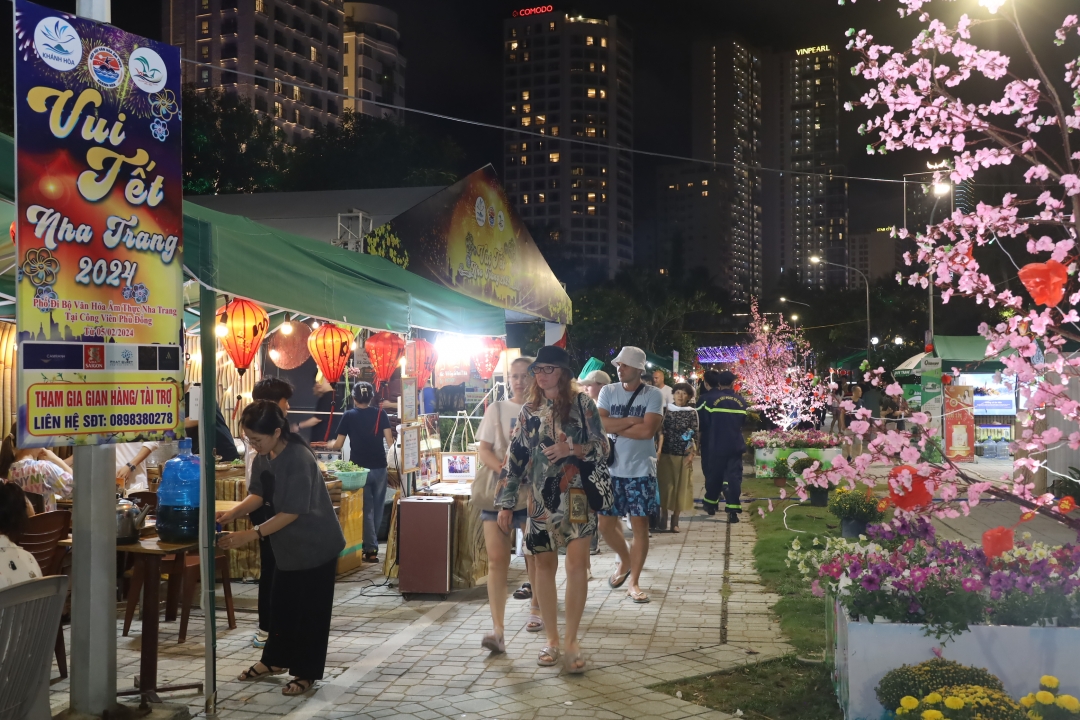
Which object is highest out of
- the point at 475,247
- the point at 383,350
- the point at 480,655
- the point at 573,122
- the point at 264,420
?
the point at 573,122

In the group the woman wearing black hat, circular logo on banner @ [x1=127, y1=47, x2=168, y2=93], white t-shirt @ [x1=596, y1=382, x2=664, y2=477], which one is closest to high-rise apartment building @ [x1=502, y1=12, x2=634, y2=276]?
white t-shirt @ [x1=596, y1=382, x2=664, y2=477]

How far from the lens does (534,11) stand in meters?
175

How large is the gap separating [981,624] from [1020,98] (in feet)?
7.90

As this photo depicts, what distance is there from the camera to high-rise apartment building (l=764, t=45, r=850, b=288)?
6993 inches

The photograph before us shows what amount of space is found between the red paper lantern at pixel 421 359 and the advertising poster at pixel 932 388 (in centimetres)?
1249

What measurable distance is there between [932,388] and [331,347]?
15.4 meters

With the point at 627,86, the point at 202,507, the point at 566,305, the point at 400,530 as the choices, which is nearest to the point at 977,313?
Answer: the point at 566,305

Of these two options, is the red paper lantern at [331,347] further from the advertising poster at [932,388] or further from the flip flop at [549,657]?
the advertising poster at [932,388]

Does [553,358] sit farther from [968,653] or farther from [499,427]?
[968,653]

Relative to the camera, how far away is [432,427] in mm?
9445

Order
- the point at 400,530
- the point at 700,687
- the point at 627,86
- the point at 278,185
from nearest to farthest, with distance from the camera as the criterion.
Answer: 1. the point at 700,687
2. the point at 400,530
3. the point at 278,185
4. the point at 627,86

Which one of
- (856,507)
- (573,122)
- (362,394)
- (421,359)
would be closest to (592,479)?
(362,394)

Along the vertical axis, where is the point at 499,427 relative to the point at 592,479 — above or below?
above

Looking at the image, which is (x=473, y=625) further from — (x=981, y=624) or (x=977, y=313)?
(x=977, y=313)
